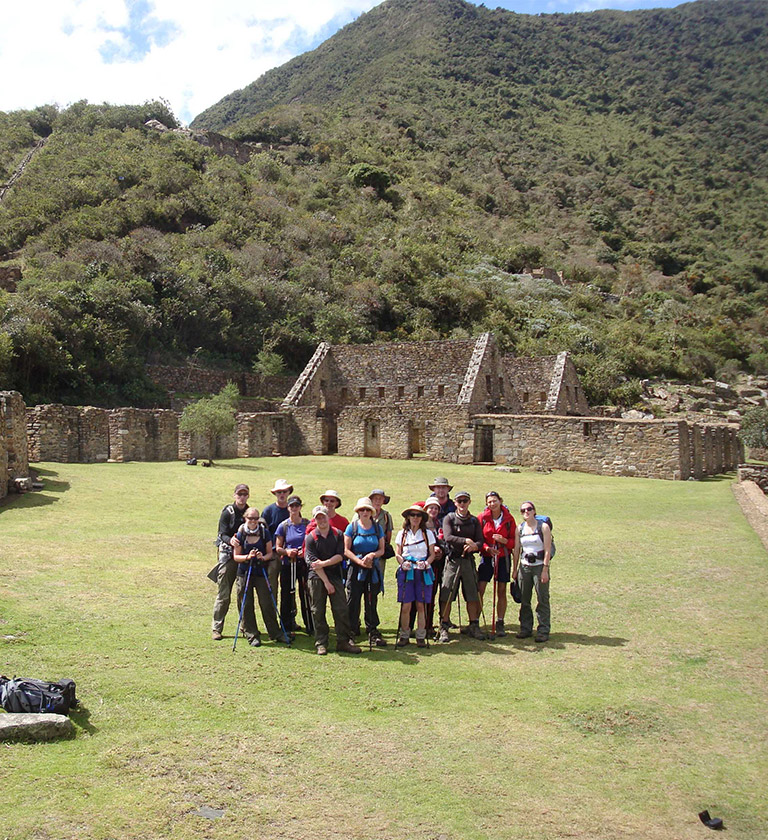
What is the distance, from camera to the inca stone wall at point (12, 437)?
1512 cm

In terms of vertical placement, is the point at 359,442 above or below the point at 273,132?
below

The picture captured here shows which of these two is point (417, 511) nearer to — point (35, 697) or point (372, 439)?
point (35, 697)

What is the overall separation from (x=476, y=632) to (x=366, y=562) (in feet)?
4.93

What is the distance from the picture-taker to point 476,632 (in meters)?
8.00

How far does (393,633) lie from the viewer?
26.8ft

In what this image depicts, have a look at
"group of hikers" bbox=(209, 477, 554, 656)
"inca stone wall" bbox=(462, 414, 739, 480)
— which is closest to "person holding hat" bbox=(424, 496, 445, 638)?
"group of hikers" bbox=(209, 477, 554, 656)

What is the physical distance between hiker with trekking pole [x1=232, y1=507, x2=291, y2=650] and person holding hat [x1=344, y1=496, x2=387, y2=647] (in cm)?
77

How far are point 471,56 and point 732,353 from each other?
312ft

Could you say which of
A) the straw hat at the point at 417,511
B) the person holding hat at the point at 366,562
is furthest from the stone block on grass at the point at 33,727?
the straw hat at the point at 417,511

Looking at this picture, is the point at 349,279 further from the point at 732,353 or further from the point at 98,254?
the point at 732,353

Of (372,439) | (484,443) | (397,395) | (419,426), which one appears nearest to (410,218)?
(397,395)

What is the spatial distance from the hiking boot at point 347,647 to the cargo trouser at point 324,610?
3cm

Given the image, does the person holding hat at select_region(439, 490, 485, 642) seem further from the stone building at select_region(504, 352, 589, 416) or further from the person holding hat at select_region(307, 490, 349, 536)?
the stone building at select_region(504, 352, 589, 416)

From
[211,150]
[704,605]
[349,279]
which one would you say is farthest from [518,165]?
[704,605]
